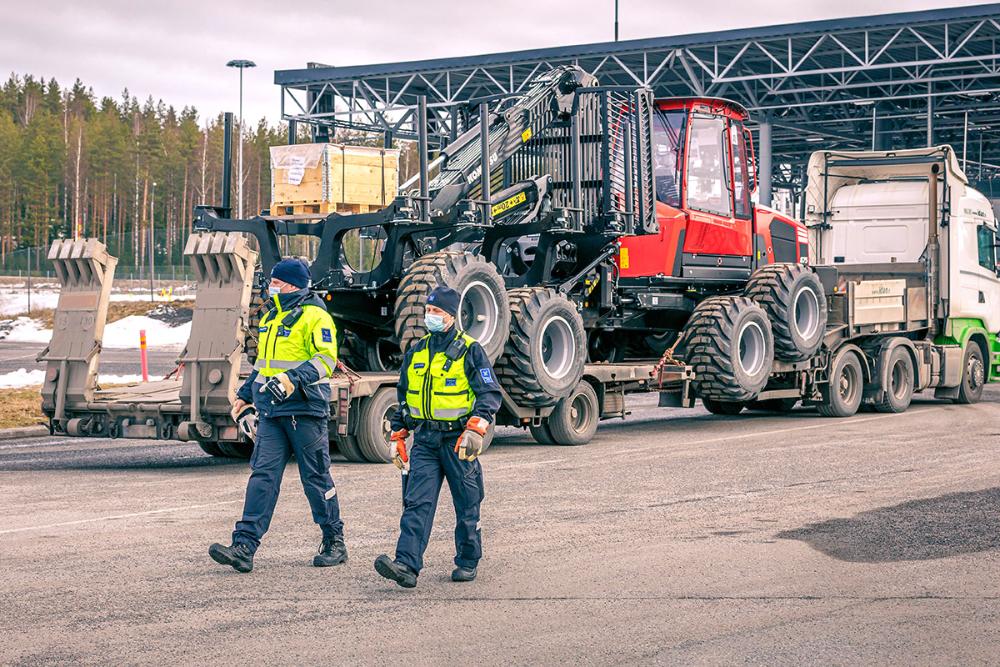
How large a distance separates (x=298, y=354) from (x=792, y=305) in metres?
10.4

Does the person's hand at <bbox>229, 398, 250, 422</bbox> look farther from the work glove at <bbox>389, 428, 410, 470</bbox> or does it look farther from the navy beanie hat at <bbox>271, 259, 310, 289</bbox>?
the work glove at <bbox>389, 428, 410, 470</bbox>

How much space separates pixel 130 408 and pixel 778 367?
859cm

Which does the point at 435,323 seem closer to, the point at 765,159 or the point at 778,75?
the point at 778,75

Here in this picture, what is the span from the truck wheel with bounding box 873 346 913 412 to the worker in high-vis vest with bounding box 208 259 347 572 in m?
12.9

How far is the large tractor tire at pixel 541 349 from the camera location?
14.2m

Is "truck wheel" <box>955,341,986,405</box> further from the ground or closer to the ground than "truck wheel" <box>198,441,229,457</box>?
further from the ground

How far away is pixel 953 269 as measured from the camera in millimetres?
20969

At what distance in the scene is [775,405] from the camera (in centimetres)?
2058

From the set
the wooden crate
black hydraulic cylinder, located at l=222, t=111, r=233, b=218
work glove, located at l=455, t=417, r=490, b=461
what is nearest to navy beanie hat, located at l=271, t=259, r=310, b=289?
work glove, located at l=455, t=417, r=490, b=461

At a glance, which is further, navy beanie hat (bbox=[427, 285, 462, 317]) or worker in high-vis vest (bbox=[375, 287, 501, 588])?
navy beanie hat (bbox=[427, 285, 462, 317])

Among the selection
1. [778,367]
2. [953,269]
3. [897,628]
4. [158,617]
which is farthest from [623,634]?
[953,269]

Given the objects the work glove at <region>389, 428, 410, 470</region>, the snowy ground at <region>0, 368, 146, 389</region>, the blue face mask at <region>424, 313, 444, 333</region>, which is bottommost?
the snowy ground at <region>0, 368, 146, 389</region>

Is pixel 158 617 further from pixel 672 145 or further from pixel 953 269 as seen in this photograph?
pixel 953 269

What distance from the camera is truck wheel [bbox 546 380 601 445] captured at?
15.1m
